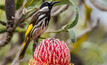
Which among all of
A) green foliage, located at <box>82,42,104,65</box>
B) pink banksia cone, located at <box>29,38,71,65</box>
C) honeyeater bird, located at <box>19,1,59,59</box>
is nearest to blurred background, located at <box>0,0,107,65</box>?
green foliage, located at <box>82,42,104,65</box>

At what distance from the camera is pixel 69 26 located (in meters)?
1.50

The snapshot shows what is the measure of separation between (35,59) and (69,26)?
12.4 inches

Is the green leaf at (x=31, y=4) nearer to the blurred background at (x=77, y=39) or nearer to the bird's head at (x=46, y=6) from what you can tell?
the bird's head at (x=46, y=6)

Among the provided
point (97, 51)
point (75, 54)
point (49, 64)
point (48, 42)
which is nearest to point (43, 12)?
point (48, 42)

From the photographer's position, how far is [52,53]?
154cm

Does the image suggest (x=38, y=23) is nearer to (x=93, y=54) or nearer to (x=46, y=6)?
(x=46, y=6)

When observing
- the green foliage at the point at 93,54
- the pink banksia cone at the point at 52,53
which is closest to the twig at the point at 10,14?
the pink banksia cone at the point at 52,53

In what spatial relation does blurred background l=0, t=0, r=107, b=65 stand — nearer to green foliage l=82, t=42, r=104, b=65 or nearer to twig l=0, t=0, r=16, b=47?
green foliage l=82, t=42, r=104, b=65

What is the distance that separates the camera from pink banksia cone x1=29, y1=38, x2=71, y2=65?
1.54 m

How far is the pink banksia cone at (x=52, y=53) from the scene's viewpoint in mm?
1537

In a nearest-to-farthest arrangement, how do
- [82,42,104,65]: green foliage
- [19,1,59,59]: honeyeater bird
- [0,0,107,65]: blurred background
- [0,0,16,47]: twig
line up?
[0,0,16,47]: twig
[19,1,59,59]: honeyeater bird
[0,0,107,65]: blurred background
[82,42,104,65]: green foliage

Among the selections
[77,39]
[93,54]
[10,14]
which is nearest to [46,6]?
[10,14]

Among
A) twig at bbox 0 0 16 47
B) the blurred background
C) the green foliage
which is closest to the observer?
twig at bbox 0 0 16 47

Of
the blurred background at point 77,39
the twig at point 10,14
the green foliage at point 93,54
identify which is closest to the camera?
the twig at point 10,14
